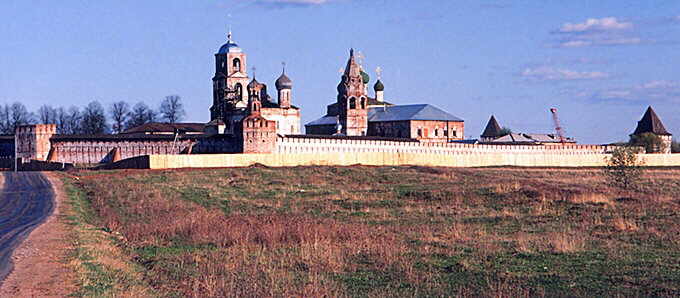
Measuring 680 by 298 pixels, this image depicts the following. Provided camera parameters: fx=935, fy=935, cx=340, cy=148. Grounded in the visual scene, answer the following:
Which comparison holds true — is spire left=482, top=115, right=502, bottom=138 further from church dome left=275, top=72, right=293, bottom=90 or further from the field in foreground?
the field in foreground

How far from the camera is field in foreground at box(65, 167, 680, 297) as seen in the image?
16.0 metres

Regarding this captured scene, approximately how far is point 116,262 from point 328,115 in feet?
338

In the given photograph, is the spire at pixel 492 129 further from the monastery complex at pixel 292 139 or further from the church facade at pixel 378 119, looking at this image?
the church facade at pixel 378 119

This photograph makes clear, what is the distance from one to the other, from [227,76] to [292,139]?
21013mm

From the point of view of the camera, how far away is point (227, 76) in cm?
10700

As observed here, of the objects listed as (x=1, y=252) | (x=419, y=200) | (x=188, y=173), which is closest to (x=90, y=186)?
(x=188, y=173)

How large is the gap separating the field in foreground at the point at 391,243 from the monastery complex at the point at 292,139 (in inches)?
1438

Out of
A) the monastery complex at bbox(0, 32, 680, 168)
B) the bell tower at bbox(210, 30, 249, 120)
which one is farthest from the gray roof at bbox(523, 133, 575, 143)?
the bell tower at bbox(210, 30, 249, 120)

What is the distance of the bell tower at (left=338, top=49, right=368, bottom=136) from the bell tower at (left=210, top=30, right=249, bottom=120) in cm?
1176

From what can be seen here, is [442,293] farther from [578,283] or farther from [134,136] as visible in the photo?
[134,136]

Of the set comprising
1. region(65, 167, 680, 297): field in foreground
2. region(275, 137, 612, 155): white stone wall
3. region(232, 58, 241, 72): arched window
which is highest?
region(232, 58, 241, 72): arched window

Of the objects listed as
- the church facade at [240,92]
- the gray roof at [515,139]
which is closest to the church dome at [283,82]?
the church facade at [240,92]

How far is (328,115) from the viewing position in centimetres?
12106

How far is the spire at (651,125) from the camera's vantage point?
12188 centimetres
